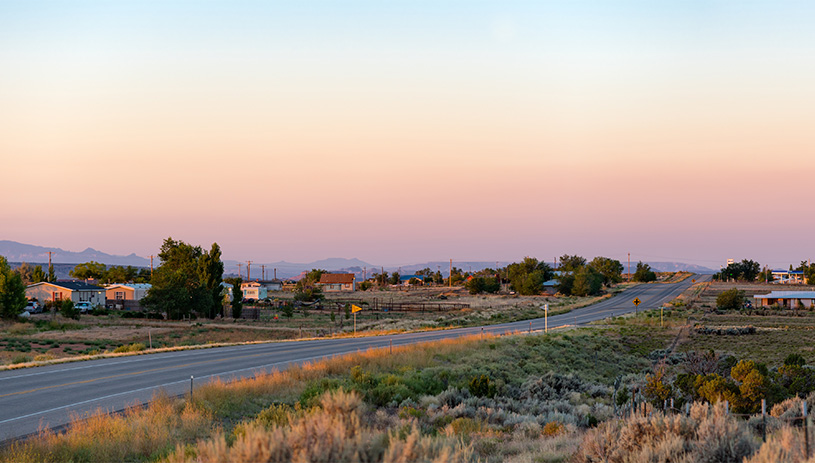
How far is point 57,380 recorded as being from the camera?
20.8m

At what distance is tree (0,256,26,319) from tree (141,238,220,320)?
12340mm

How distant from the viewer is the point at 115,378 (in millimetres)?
21500

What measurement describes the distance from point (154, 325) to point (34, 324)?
1128 centimetres

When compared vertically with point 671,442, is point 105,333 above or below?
below

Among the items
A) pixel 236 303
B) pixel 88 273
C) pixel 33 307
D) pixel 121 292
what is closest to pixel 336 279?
pixel 88 273

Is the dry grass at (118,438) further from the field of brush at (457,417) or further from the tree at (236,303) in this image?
the tree at (236,303)

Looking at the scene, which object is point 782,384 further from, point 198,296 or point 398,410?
point 198,296

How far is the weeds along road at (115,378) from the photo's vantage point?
15.6m

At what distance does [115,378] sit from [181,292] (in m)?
53.6

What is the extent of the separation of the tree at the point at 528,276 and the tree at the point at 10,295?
9520cm

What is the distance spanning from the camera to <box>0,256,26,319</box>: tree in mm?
64562

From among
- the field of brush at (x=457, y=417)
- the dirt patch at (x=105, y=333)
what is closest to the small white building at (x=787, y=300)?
the field of brush at (x=457, y=417)

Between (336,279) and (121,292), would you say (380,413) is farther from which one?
(336,279)

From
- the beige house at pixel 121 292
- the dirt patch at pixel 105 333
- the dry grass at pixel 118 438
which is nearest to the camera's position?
the dry grass at pixel 118 438
